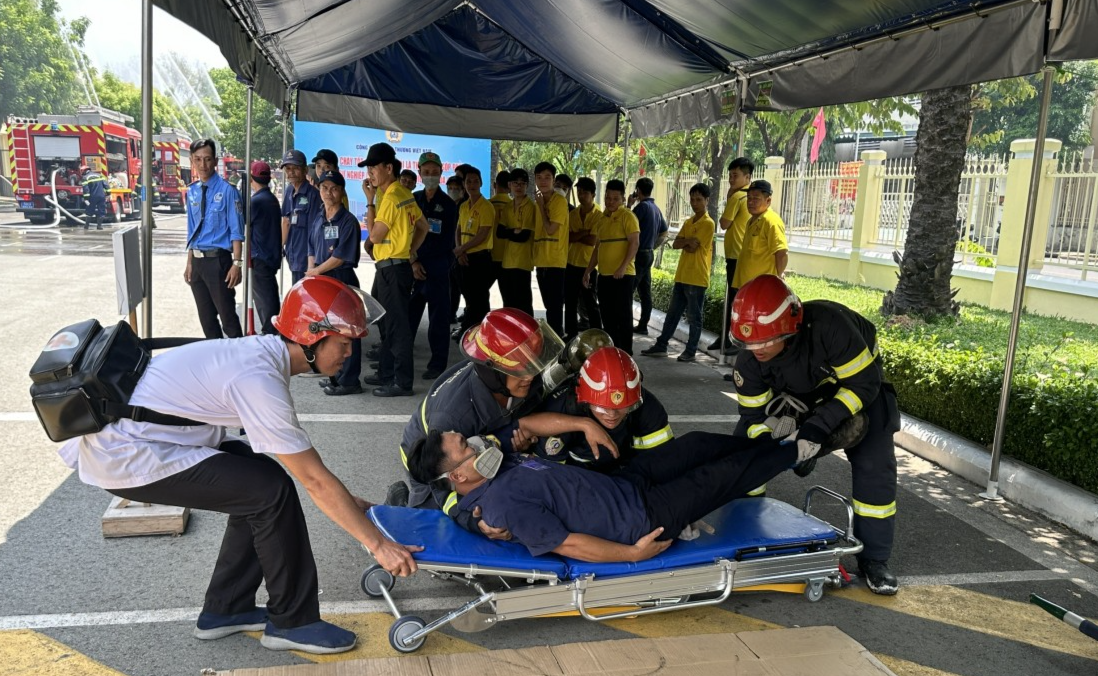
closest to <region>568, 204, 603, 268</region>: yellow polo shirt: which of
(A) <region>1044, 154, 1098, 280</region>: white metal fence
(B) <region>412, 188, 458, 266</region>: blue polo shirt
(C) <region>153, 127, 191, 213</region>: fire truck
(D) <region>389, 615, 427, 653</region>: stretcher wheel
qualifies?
(B) <region>412, 188, 458, 266</region>: blue polo shirt

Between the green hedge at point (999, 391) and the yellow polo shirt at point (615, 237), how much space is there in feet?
9.09

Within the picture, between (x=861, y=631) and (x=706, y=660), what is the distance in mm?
963

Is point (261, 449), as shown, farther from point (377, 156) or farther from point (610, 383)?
point (377, 156)

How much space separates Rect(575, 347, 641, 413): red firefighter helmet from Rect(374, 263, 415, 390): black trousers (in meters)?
3.36

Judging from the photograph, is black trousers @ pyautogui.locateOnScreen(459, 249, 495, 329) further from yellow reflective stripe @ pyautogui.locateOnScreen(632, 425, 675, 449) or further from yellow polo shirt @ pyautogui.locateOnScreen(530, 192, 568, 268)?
yellow reflective stripe @ pyautogui.locateOnScreen(632, 425, 675, 449)

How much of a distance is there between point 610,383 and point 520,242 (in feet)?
17.9

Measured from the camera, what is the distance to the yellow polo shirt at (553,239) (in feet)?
27.9

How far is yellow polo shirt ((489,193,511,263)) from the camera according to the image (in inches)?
352

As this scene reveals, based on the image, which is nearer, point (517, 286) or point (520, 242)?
point (520, 242)

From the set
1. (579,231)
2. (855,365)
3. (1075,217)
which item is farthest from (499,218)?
(1075,217)

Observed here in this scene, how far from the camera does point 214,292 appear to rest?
686 centimetres

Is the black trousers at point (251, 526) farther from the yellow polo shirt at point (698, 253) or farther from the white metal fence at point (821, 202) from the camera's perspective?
the white metal fence at point (821, 202)

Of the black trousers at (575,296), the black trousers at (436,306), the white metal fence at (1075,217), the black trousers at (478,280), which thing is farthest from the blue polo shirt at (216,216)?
the white metal fence at (1075,217)

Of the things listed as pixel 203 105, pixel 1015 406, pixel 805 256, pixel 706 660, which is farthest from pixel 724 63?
pixel 203 105
